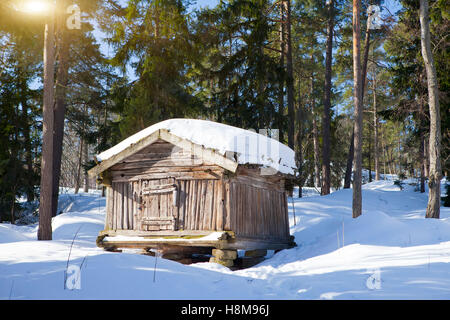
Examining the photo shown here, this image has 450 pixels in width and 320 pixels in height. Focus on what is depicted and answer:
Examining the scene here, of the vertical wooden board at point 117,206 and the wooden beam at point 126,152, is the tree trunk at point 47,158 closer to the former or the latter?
the wooden beam at point 126,152

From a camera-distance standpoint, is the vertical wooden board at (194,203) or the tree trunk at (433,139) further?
the tree trunk at (433,139)

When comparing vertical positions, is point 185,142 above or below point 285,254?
above

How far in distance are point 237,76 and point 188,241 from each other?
13405mm

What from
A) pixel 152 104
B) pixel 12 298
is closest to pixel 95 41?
pixel 152 104

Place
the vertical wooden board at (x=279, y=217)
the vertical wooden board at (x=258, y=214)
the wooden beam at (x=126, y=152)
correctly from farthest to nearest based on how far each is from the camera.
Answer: the vertical wooden board at (x=279, y=217) → the vertical wooden board at (x=258, y=214) → the wooden beam at (x=126, y=152)

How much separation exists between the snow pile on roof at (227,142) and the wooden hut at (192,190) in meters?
0.03

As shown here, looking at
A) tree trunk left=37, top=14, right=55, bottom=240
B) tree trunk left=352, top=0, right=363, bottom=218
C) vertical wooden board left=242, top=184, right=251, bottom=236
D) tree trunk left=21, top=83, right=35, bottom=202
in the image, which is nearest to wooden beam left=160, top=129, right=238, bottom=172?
vertical wooden board left=242, top=184, right=251, bottom=236

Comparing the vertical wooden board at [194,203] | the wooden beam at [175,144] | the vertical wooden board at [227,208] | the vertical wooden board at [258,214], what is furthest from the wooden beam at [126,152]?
the vertical wooden board at [258,214]

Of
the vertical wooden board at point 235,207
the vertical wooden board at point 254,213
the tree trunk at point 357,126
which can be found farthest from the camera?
the tree trunk at point 357,126

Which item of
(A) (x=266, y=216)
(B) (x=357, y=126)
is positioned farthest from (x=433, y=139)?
(A) (x=266, y=216)

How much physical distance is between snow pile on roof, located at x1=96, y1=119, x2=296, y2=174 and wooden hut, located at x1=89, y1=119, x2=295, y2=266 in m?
0.03

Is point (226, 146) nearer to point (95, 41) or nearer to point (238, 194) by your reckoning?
point (238, 194)

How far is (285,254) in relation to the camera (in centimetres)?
1245

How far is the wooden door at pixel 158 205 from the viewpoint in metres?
11.6
